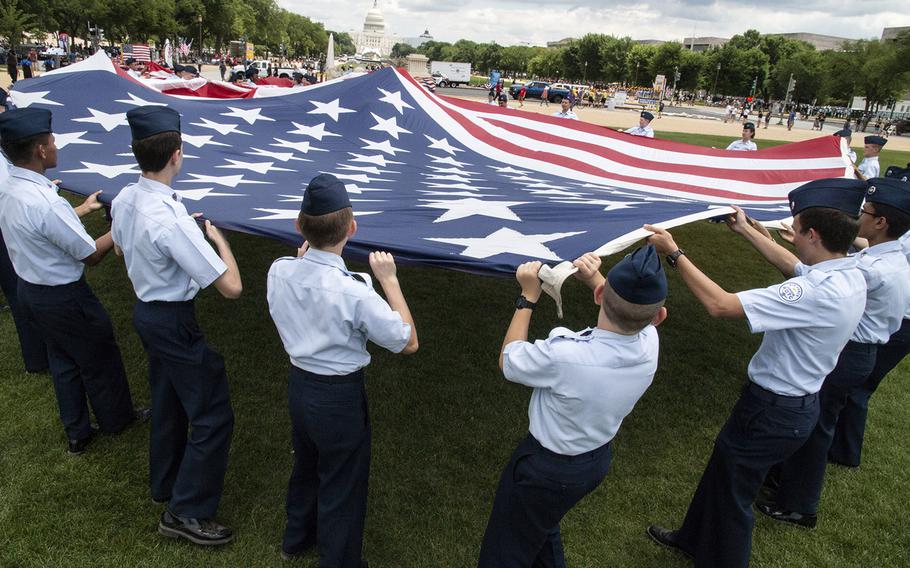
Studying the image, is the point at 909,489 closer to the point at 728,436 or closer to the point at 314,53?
the point at 728,436

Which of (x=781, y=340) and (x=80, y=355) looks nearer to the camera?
(x=781, y=340)

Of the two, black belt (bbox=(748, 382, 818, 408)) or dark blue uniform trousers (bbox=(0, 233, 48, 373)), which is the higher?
black belt (bbox=(748, 382, 818, 408))

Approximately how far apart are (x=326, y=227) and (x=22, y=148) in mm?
1691

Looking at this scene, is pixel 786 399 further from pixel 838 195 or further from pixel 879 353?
pixel 879 353

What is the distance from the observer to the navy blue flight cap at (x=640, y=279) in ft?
5.21

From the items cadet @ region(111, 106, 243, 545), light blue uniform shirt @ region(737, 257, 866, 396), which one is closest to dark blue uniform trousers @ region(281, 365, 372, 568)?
cadet @ region(111, 106, 243, 545)

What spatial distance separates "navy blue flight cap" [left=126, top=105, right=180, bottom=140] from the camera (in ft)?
7.16

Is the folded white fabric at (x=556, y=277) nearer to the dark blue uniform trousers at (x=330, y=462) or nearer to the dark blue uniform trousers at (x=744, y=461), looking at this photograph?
the dark blue uniform trousers at (x=330, y=462)

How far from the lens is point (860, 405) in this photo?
3387 mm

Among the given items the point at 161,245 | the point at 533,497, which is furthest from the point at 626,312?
the point at 161,245

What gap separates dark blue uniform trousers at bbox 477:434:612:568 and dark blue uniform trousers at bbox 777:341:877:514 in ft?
5.00

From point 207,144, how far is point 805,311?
4194 mm

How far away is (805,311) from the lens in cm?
208

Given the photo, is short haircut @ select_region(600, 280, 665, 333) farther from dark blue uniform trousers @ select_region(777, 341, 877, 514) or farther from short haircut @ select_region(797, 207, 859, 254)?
dark blue uniform trousers @ select_region(777, 341, 877, 514)
